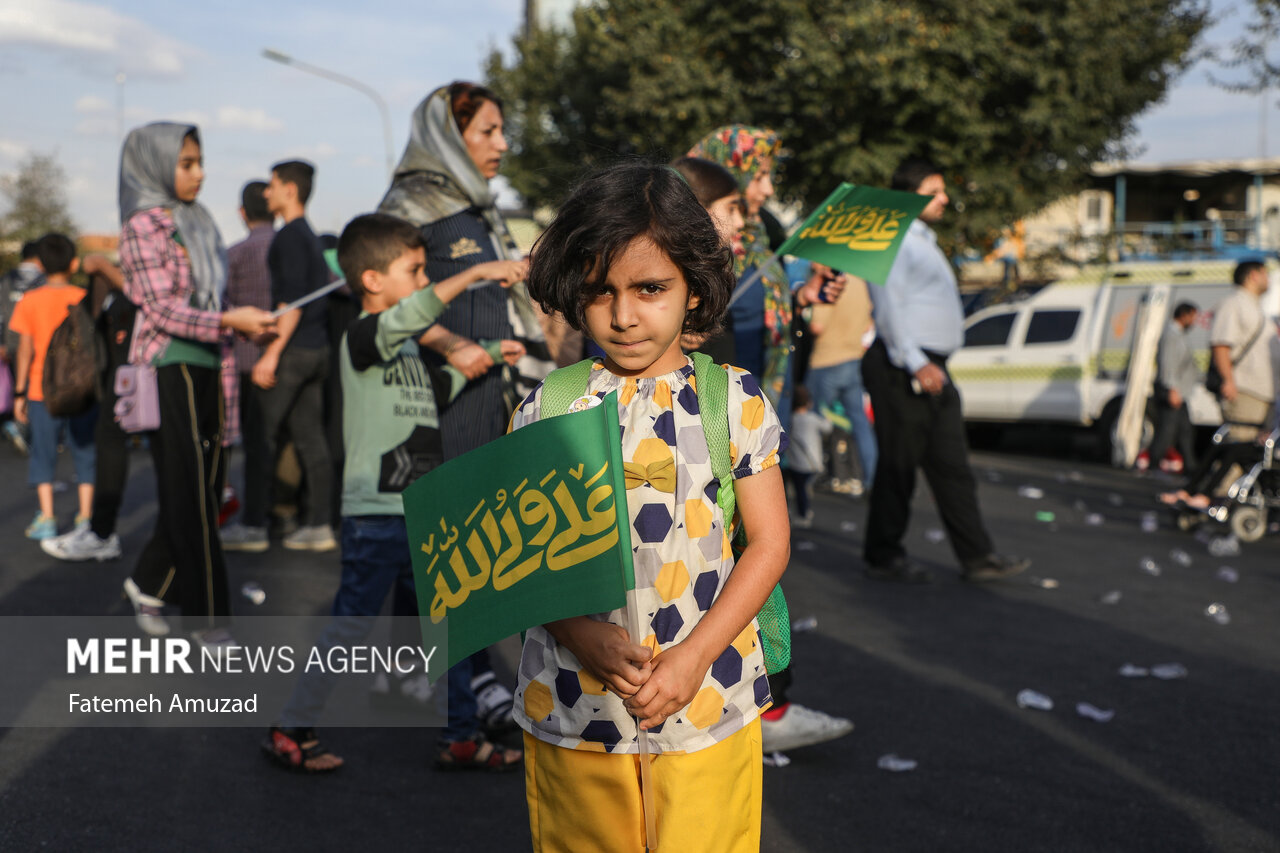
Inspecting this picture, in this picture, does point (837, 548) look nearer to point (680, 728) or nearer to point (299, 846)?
point (299, 846)

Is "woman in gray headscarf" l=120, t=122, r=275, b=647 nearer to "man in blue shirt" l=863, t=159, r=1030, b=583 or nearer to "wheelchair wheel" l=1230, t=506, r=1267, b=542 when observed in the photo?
"man in blue shirt" l=863, t=159, r=1030, b=583

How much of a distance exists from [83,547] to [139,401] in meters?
2.93

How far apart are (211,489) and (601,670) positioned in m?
3.31

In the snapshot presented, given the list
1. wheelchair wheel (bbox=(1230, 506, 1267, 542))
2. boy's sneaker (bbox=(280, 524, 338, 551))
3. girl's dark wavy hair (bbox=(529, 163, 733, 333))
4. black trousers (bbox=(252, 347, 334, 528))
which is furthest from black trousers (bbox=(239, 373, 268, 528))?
wheelchair wheel (bbox=(1230, 506, 1267, 542))

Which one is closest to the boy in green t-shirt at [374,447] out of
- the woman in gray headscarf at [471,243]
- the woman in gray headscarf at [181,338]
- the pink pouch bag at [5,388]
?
the woman in gray headscarf at [471,243]

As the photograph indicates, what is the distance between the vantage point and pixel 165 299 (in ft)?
15.2

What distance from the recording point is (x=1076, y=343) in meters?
14.3

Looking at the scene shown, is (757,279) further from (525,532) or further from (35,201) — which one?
(35,201)

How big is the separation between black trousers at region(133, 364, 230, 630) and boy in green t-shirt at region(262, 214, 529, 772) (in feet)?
3.57

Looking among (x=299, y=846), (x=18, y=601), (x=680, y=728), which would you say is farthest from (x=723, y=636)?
(x=18, y=601)

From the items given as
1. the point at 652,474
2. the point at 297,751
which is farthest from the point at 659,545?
the point at 297,751

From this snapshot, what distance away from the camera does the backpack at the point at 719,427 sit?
202 centimetres

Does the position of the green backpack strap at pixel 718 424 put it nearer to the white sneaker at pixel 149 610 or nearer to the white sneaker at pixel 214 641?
the white sneaker at pixel 214 641

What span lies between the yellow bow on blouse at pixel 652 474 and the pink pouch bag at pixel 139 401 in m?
3.25
